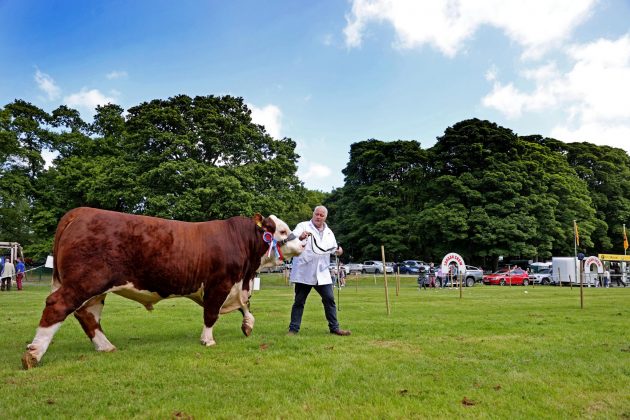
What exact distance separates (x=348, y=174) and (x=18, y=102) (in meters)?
33.2

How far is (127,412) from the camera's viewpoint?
4281 millimetres

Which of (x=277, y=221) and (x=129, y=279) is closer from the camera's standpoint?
(x=129, y=279)

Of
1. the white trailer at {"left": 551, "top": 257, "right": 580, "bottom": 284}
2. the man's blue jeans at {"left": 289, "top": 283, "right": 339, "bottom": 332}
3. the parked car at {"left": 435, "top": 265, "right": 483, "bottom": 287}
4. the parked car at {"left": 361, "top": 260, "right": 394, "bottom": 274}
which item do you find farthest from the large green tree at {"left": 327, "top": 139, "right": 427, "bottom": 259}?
the man's blue jeans at {"left": 289, "top": 283, "right": 339, "bottom": 332}

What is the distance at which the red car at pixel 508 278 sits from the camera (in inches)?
1544

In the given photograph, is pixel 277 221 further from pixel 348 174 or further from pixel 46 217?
pixel 348 174

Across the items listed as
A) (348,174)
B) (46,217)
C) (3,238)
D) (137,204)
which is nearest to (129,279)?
(137,204)

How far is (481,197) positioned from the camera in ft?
149

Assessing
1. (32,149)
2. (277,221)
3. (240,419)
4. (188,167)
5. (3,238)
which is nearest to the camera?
(240,419)

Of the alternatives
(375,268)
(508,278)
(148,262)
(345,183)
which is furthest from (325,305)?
(345,183)

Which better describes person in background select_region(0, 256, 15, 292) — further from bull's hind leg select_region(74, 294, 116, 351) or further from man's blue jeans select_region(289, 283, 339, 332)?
man's blue jeans select_region(289, 283, 339, 332)

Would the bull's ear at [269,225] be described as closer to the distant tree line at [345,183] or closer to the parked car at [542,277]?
the distant tree line at [345,183]

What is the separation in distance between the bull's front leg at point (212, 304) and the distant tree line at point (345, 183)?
74.4 feet

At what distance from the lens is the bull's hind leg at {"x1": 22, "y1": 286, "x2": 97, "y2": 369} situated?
6.12m

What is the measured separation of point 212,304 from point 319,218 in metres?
2.51
